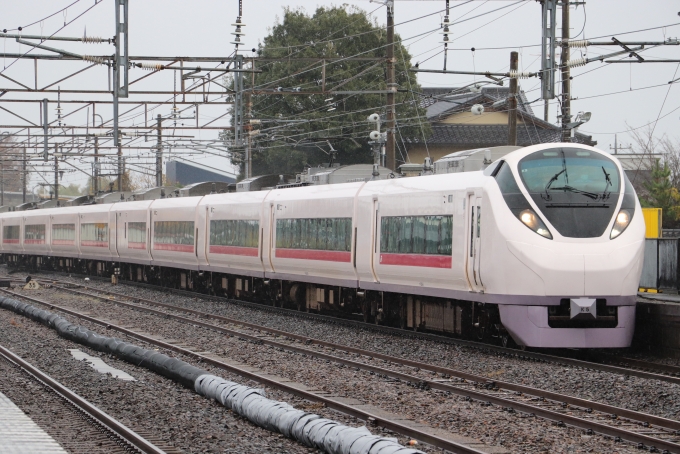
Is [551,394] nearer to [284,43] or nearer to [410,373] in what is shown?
[410,373]

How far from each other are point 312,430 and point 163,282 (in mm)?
26238

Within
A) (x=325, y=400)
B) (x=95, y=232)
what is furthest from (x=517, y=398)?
A: (x=95, y=232)

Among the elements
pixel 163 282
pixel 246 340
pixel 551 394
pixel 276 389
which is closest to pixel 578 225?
pixel 551 394

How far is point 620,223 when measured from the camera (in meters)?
14.4

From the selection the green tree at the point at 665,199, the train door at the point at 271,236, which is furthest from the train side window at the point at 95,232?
the green tree at the point at 665,199

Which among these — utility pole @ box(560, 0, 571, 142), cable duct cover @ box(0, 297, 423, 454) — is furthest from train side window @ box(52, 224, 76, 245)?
cable duct cover @ box(0, 297, 423, 454)

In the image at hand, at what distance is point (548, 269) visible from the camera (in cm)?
1397

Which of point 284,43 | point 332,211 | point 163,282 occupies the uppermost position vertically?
point 284,43

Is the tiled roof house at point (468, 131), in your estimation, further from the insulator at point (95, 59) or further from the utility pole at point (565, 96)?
the insulator at point (95, 59)

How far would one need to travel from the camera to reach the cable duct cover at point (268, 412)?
26.3 feet

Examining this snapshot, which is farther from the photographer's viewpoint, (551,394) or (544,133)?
(544,133)

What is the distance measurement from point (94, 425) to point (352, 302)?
1144 cm

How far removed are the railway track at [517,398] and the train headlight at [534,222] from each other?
2.43m

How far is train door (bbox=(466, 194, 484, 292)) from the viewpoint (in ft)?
49.4
